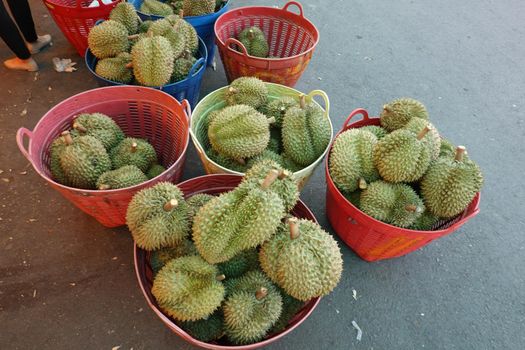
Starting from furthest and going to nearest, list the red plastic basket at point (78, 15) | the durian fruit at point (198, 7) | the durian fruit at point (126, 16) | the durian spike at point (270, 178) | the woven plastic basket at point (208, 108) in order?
the durian fruit at point (198, 7) < the red plastic basket at point (78, 15) < the durian fruit at point (126, 16) < the woven plastic basket at point (208, 108) < the durian spike at point (270, 178)

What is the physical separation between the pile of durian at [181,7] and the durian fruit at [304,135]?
1340 mm

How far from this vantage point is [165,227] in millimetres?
1342

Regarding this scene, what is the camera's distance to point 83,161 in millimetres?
1653

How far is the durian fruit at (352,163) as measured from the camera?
1.71 metres

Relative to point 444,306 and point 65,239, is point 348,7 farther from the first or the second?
point 65,239

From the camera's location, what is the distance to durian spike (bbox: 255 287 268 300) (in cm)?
125

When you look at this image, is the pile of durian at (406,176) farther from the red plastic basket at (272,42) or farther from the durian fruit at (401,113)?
the red plastic basket at (272,42)

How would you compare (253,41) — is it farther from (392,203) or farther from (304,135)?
(392,203)

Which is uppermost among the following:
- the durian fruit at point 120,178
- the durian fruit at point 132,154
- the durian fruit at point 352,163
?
the durian fruit at point 352,163

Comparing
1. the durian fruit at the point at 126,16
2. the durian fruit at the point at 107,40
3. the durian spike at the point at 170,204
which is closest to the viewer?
the durian spike at the point at 170,204

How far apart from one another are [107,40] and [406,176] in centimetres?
198

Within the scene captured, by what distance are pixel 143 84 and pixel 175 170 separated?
74 centimetres

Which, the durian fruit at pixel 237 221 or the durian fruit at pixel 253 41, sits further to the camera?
the durian fruit at pixel 253 41

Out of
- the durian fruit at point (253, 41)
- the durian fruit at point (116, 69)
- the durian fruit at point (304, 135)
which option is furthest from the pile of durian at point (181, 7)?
the durian fruit at point (304, 135)
